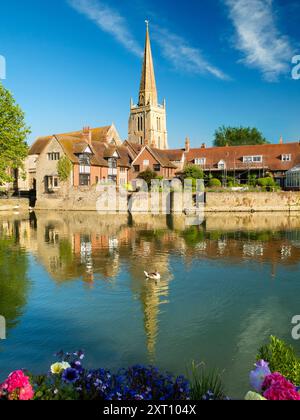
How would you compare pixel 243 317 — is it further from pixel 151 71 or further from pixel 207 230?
pixel 151 71

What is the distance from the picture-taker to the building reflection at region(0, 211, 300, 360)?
1838cm

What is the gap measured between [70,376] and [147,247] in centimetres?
2242

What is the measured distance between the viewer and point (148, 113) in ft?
403

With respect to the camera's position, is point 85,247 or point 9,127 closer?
point 85,247

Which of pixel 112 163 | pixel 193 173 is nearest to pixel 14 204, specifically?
pixel 112 163

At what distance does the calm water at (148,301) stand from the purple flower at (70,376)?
15.1 feet

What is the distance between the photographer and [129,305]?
14820mm

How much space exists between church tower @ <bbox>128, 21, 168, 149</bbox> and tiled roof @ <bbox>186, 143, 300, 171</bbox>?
44.6 meters

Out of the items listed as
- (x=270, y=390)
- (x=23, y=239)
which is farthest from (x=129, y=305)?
(x=23, y=239)

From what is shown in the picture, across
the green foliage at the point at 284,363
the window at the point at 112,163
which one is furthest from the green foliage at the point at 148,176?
the green foliage at the point at 284,363

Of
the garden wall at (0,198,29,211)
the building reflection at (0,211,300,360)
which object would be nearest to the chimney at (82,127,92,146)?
the garden wall at (0,198,29,211)

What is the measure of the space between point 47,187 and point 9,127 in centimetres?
1751

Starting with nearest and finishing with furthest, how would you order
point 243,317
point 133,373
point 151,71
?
point 133,373, point 243,317, point 151,71

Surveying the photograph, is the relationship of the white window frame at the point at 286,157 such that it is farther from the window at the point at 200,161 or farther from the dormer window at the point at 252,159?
the window at the point at 200,161
